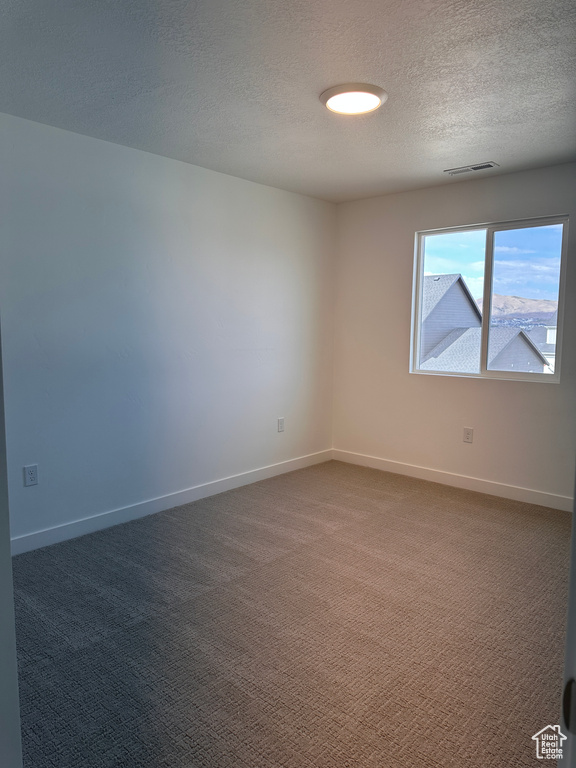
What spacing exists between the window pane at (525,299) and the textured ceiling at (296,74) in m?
0.60

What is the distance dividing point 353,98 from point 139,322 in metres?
1.91

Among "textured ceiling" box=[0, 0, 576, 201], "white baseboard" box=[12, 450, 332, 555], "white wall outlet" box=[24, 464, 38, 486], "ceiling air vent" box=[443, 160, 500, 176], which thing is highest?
"ceiling air vent" box=[443, 160, 500, 176]

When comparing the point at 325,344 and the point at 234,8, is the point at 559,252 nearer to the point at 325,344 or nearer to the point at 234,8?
the point at 325,344

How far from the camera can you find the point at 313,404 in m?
4.98

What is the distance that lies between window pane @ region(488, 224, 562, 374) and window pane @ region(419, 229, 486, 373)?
140 mm

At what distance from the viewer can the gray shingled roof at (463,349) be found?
4.12 m

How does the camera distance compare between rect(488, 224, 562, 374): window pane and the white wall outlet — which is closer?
the white wall outlet

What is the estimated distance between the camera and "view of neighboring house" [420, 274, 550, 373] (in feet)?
13.1

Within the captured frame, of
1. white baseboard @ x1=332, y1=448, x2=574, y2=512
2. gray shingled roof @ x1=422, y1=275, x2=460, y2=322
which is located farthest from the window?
white baseboard @ x1=332, y1=448, x2=574, y2=512

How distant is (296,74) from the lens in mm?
2354

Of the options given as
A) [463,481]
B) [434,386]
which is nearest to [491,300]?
[434,386]

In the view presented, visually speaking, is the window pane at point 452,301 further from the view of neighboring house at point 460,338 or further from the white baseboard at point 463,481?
the white baseboard at point 463,481

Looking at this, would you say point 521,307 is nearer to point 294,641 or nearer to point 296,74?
point 296,74

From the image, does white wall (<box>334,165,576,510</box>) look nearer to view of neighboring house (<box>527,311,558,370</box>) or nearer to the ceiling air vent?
view of neighboring house (<box>527,311,558,370</box>)
